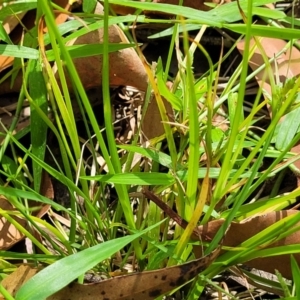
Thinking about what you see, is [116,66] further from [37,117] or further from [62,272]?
[62,272]

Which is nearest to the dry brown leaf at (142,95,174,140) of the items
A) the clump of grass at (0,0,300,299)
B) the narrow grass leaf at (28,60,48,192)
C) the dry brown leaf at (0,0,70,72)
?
the clump of grass at (0,0,300,299)

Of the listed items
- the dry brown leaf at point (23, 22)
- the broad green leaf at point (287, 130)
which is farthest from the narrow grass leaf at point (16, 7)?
the broad green leaf at point (287, 130)

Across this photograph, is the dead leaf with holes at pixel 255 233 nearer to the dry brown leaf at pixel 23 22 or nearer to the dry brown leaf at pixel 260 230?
the dry brown leaf at pixel 260 230

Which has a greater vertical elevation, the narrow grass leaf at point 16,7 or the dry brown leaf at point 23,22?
the narrow grass leaf at point 16,7

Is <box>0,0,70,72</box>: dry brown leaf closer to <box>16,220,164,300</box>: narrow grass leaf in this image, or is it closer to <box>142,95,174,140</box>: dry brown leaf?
<box>142,95,174,140</box>: dry brown leaf

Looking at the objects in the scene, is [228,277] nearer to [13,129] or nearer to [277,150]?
[277,150]

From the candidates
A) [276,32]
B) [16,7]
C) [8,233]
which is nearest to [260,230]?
[276,32]

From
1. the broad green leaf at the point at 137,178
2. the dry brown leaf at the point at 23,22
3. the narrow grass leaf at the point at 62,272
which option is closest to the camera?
the narrow grass leaf at the point at 62,272

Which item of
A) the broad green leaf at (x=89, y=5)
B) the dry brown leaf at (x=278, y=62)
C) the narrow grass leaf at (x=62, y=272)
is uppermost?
the broad green leaf at (x=89, y=5)
